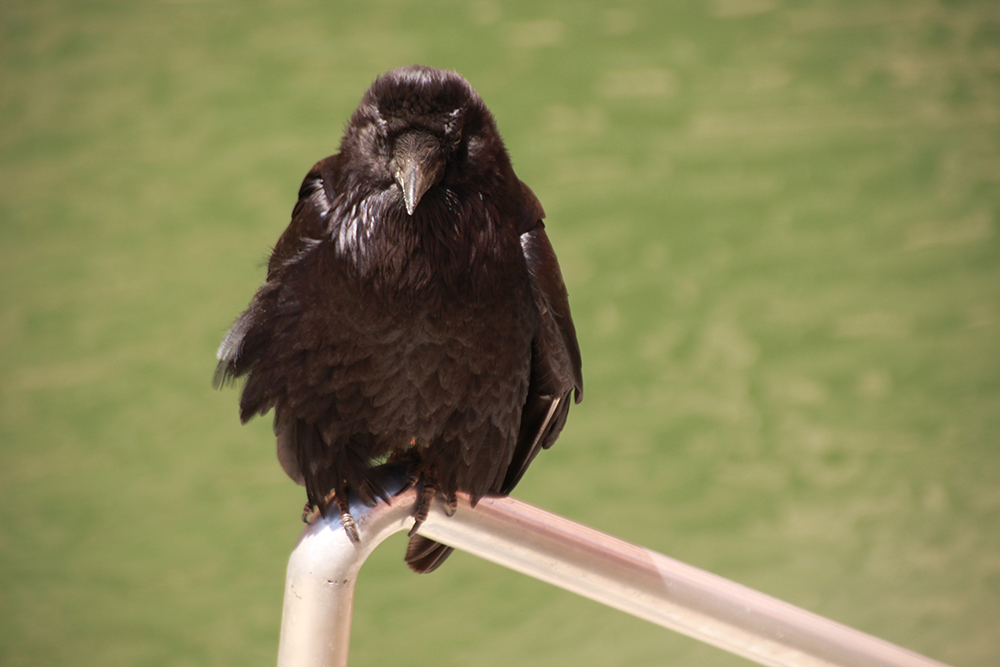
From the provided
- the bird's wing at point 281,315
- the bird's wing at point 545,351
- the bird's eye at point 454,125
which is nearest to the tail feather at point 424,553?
the bird's wing at point 545,351

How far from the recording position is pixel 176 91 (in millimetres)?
1907

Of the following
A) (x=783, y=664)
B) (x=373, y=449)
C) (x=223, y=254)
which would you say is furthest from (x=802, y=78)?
(x=783, y=664)

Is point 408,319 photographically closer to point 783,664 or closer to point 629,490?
point 783,664

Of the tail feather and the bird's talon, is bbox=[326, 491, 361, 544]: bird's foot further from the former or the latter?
the tail feather

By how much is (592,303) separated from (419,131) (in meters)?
1.27

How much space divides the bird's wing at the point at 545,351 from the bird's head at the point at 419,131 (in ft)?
0.41

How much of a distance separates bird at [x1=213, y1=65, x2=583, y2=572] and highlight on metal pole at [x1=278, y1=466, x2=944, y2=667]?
3.2 inches

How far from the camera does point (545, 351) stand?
1073mm

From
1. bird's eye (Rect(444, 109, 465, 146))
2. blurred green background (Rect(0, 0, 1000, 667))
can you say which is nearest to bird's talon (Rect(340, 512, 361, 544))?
bird's eye (Rect(444, 109, 465, 146))

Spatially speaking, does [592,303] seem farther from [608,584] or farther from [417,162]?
[608,584]

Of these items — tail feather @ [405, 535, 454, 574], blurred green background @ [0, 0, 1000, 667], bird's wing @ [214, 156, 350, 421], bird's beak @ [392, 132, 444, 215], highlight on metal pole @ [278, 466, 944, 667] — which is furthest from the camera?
blurred green background @ [0, 0, 1000, 667]

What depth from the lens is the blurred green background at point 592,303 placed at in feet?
6.32

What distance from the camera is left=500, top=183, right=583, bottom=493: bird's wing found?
3.37ft

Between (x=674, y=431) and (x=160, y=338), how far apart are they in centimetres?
122
